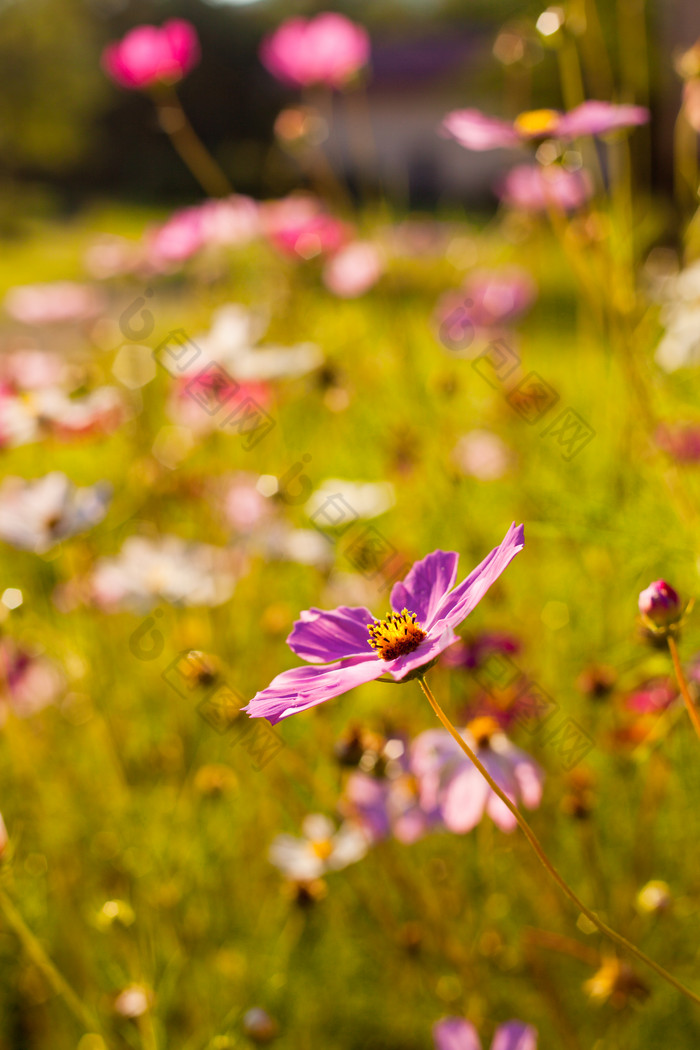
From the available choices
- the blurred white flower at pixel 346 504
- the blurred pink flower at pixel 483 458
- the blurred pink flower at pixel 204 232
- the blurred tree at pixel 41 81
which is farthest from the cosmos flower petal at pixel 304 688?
the blurred tree at pixel 41 81

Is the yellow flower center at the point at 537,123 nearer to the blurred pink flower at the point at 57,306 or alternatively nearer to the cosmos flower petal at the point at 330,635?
the cosmos flower petal at the point at 330,635

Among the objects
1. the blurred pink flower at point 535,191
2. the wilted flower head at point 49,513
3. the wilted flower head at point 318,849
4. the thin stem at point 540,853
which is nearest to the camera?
the thin stem at point 540,853

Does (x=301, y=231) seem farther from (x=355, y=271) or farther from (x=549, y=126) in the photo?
(x=549, y=126)

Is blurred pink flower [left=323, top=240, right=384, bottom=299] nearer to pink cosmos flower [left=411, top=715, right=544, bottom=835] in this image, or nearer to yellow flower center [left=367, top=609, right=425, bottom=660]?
pink cosmos flower [left=411, top=715, right=544, bottom=835]

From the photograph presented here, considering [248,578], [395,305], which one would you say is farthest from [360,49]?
Answer: [248,578]

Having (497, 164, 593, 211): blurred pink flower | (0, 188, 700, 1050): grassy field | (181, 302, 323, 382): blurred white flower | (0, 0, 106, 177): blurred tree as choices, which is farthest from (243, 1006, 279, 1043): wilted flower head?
(0, 0, 106, 177): blurred tree

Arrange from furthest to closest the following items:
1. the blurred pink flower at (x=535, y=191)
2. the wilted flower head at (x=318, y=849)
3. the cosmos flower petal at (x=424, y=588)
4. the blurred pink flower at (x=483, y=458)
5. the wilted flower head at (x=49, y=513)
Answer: the blurred pink flower at (x=483, y=458), the blurred pink flower at (x=535, y=191), the wilted flower head at (x=49, y=513), the wilted flower head at (x=318, y=849), the cosmos flower petal at (x=424, y=588)

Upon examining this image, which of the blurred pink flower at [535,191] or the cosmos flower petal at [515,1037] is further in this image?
the blurred pink flower at [535,191]
